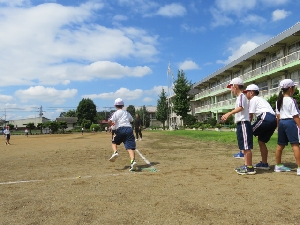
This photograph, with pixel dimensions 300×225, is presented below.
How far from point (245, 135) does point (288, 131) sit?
792mm

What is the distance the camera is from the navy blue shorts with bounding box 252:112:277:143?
554 cm

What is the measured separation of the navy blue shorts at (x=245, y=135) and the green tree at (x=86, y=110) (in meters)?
89.6

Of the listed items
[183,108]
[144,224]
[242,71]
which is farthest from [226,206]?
[183,108]

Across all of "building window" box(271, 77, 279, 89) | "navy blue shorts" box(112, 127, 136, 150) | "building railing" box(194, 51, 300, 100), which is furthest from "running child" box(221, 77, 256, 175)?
"building window" box(271, 77, 279, 89)

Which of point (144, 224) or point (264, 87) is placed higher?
point (264, 87)

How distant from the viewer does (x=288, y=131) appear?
5121 mm

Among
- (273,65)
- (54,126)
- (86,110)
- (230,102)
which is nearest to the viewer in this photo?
(273,65)

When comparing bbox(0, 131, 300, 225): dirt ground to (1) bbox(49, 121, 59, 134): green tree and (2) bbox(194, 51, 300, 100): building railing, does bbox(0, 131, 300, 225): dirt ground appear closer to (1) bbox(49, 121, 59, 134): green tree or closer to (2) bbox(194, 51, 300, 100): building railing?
(2) bbox(194, 51, 300, 100): building railing

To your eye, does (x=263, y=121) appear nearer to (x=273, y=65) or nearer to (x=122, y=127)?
(x=122, y=127)

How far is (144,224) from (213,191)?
1.55m

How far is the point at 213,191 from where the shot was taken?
3.99 m

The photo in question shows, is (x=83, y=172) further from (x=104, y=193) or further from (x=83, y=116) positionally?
(x=83, y=116)

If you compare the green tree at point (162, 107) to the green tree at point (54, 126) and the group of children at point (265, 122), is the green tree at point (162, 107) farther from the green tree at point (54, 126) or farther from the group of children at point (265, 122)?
the group of children at point (265, 122)

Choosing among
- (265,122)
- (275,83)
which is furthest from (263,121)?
Result: (275,83)
